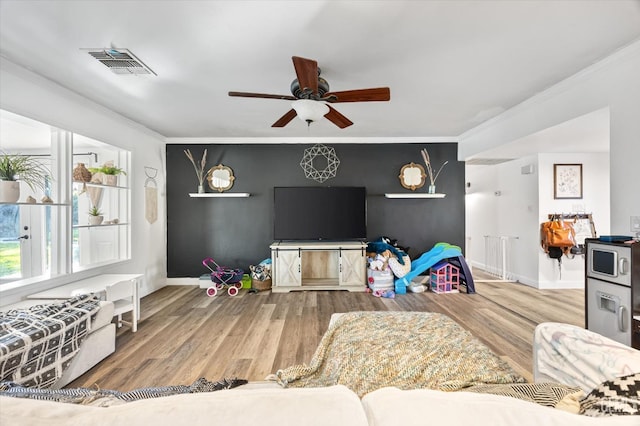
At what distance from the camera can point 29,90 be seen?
2604 millimetres

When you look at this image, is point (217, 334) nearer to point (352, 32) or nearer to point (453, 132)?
point (352, 32)

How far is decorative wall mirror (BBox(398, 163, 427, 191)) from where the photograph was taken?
492 cm

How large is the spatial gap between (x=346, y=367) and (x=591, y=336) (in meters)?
1.11

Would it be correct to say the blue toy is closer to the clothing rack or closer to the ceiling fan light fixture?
the clothing rack

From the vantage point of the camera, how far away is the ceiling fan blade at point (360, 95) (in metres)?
2.18

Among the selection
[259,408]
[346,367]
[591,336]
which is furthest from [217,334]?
[591,336]

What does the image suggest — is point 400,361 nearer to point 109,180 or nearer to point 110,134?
point 109,180

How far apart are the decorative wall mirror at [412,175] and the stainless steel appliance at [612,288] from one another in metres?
2.78

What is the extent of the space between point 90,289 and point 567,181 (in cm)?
696

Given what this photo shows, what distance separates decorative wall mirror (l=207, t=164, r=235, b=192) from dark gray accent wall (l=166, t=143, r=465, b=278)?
104 millimetres

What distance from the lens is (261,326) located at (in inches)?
123

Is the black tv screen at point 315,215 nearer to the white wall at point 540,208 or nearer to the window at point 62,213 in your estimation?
the window at point 62,213

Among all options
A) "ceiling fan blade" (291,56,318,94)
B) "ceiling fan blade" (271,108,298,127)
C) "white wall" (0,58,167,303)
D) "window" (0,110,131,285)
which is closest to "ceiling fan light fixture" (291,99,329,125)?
"ceiling fan blade" (291,56,318,94)

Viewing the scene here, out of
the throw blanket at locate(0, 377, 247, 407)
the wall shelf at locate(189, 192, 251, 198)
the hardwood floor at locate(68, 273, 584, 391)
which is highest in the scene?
the wall shelf at locate(189, 192, 251, 198)
